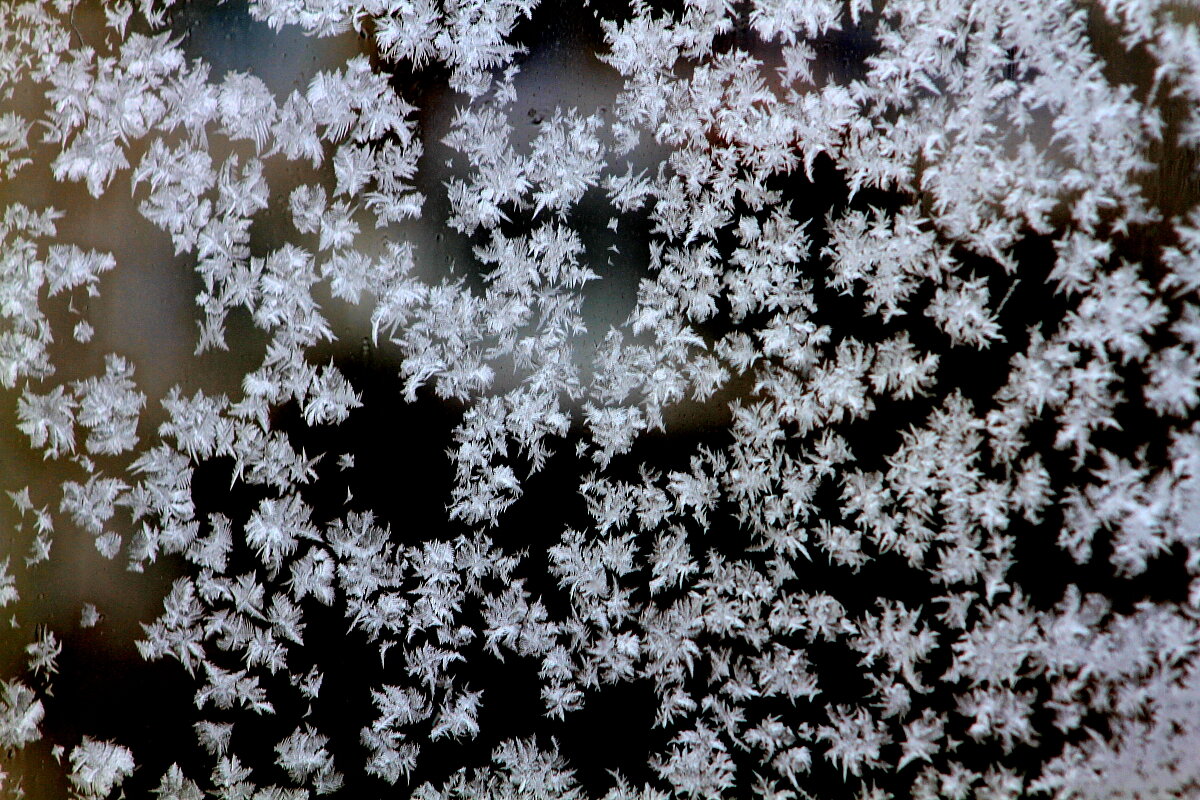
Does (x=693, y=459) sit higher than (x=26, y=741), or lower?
lower

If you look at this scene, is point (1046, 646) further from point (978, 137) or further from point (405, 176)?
point (405, 176)

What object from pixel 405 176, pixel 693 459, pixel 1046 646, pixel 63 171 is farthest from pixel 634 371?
pixel 63 171

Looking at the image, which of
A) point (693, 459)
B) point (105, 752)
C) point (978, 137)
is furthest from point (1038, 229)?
point (105, 752)

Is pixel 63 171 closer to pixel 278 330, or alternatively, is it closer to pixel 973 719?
pixel 278 330

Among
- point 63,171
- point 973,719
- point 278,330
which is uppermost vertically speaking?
point 63,171

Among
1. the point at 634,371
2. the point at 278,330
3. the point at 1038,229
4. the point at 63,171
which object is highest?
the point at 63,171

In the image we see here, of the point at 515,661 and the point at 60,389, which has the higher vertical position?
the point at 60,389
